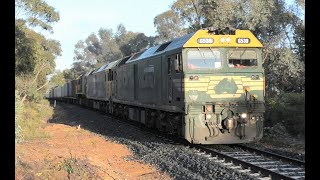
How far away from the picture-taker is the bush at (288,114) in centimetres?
1692

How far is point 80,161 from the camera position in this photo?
10234 mm

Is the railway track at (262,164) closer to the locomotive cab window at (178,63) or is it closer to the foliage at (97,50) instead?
the locomotive cab window at (178,63)

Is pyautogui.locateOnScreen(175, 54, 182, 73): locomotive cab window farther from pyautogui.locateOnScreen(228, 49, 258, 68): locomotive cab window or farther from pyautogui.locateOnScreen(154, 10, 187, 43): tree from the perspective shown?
pyautogui.locateOnScreen(154, 10, 187, 43): tree

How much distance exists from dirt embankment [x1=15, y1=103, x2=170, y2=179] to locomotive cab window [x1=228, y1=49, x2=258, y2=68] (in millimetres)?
4006

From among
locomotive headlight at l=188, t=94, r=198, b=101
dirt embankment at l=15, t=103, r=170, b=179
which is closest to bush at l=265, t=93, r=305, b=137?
locomotive headlight at l=188, t=94, r=198, b=101

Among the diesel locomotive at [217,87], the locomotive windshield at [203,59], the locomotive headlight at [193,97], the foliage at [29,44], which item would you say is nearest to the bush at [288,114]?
the diesel locomotive at [217,87]

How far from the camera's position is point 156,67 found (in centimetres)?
1423

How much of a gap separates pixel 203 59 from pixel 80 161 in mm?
4436

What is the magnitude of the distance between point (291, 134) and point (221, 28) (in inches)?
259

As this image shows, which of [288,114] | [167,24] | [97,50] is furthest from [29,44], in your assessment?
[97,50]

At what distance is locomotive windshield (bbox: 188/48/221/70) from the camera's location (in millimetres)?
11641

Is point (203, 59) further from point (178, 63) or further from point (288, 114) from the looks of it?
point (288, 114)

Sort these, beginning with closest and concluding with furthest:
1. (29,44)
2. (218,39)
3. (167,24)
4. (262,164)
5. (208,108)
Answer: (262,164) < (208,108) < (218,39) < (29,44) < (167,24)
